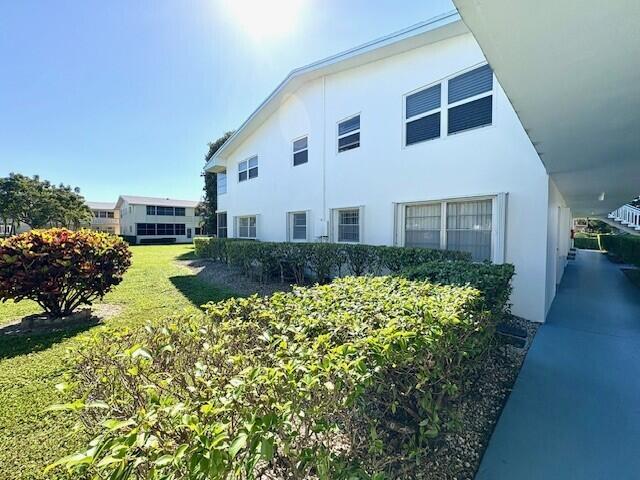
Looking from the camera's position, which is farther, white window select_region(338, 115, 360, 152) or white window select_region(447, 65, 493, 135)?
white window select_region(338, 115, 360, 152)

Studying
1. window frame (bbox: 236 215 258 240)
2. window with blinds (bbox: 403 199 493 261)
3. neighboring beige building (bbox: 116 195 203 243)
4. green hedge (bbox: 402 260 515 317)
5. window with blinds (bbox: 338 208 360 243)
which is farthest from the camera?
neighboring beige building (bbox: 116 195 203 243)

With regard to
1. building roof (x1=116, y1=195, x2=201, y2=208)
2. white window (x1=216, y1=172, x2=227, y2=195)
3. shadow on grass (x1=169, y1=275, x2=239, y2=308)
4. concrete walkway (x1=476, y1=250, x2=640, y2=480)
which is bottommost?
concrete walkway (x1=476, y1=250, x2=640, y2=480)

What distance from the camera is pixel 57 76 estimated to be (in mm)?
10562

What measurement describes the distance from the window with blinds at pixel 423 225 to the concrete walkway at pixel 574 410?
311 cm

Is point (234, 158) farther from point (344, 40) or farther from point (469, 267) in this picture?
point (469, 267)

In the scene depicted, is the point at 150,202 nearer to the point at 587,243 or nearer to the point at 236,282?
Answer: the point at 236,282

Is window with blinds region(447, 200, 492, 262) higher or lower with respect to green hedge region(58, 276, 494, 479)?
higher

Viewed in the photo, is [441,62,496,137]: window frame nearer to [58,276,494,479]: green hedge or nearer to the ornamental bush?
[58,276,494,479]: green hedge

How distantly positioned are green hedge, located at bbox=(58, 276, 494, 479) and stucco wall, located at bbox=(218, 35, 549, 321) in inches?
195

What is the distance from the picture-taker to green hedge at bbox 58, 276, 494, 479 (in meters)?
1.12

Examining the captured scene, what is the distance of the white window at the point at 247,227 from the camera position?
16.2m

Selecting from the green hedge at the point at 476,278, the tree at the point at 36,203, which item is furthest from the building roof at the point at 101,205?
the green hedge at the point at 476,278

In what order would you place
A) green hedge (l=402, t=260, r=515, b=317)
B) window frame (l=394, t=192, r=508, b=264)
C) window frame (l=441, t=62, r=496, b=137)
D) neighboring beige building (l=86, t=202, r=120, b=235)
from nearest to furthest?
1. green hedge (l=402, t=260, r=515, b=317)
2. window frame (l=394, t=192, r=508, b=264)
3. window frame (l=441, t=62, r=496, b=137)
4. neighboring beige building (l=86, t=202, r=120, b=235)

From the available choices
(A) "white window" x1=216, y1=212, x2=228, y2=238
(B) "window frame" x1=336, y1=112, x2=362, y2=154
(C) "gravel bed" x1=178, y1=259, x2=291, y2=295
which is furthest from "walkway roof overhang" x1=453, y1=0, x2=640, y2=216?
(A) "white window" x1=216, y1=212, x2=228, y2=238
